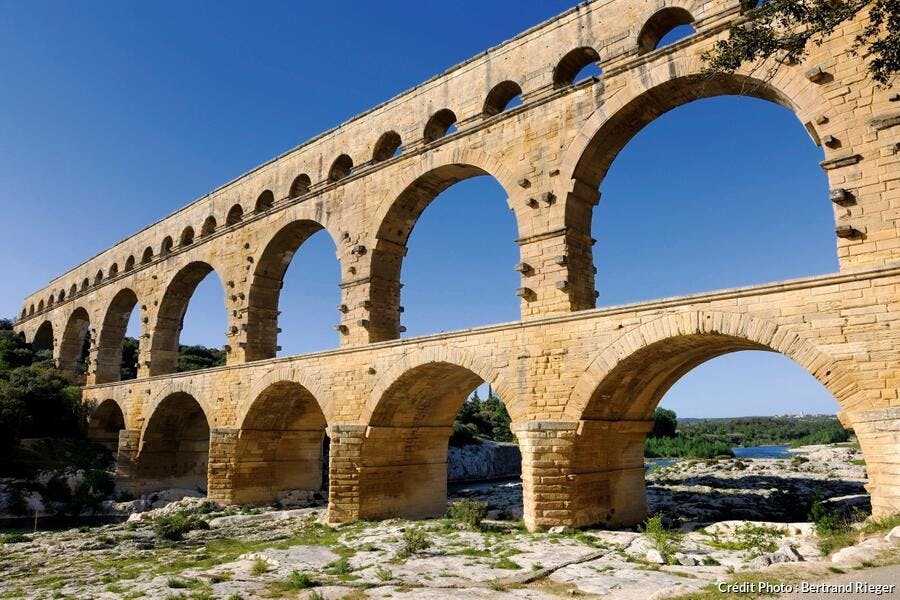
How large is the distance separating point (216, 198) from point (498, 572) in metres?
18.0

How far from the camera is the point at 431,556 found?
9.48 meters

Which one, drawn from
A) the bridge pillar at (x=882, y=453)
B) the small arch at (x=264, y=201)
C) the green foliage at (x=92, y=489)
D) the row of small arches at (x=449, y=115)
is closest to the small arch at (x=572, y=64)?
the row of small arches at (x=449, y=115)

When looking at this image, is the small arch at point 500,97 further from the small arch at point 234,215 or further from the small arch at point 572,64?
the small arch at point 234,215

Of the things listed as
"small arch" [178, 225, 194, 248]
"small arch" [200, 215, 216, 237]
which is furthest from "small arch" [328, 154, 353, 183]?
"small arch" [178, 225, 194, 248]

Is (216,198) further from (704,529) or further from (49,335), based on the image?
(49,335)

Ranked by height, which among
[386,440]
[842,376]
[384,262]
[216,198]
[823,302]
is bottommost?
[386,440]

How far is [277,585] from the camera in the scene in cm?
805

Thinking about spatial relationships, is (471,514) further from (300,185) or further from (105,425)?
(105,425)

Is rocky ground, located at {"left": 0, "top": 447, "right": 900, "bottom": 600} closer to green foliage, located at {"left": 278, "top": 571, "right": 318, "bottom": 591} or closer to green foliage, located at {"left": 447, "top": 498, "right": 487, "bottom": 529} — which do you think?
green foliage, located at {"left": 278, "top": 571, "right": 318, "bottom": 591}

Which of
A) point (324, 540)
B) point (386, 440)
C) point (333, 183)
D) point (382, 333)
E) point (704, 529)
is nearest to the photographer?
point (704, 529)

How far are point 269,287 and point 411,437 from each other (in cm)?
777

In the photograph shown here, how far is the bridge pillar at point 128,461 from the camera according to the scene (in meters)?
22.2

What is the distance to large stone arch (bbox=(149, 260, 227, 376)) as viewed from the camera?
76.9ft

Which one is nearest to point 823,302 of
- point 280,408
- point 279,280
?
point 280,408
